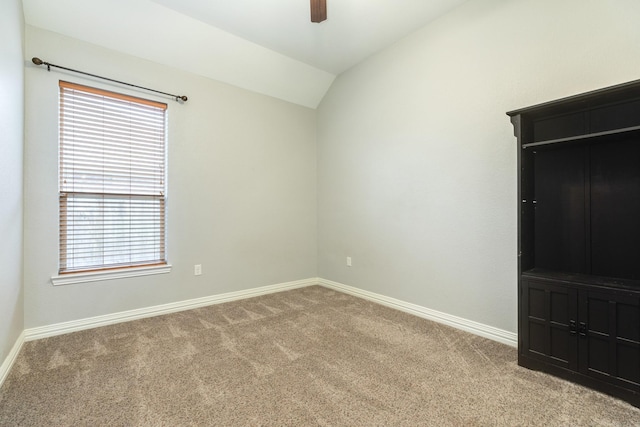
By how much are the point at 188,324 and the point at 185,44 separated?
281cm

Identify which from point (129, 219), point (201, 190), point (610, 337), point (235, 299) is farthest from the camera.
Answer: point (235, 299)

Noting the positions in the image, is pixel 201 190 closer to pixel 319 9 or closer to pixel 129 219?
pixel 129 219

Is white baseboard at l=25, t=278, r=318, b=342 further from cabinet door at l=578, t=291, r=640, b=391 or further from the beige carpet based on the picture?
cabinet door at l=578, t=291, r=640, b=391

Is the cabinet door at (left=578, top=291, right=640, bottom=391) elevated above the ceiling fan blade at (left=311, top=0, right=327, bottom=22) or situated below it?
below

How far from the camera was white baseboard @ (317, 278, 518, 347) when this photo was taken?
7.71ft

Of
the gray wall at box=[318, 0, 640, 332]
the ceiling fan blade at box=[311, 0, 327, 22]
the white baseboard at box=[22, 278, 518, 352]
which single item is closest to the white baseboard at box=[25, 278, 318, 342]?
the white baseboard at box=[22, 278, 518, 352]

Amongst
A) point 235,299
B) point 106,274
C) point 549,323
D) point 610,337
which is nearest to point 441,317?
point 549,323

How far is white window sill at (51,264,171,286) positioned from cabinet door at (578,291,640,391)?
11.5 ft

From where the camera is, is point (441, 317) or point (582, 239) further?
point (441, 317)

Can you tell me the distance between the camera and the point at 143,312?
293cm

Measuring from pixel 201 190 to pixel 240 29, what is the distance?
68.9 inches

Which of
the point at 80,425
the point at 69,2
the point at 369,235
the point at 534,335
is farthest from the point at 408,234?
the point at 69,2

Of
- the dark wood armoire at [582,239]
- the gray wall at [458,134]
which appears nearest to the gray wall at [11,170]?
the gray wall at [458,134]

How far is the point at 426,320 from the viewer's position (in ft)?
9.39
